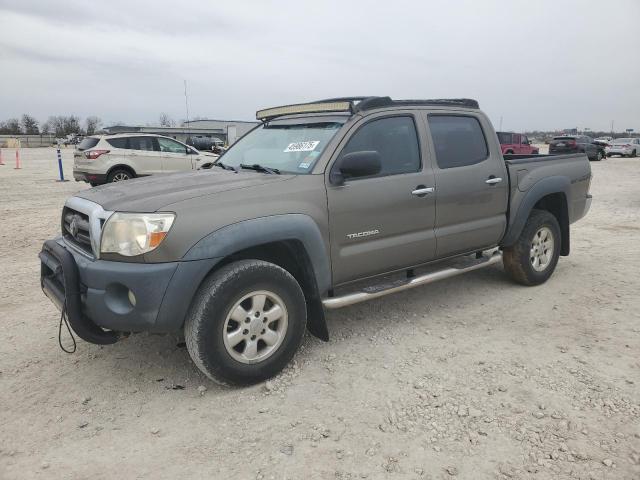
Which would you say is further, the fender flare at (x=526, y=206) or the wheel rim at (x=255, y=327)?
the fender flare at (x=526, y=206)

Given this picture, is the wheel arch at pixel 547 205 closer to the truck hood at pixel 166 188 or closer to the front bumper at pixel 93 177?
the truck hood at pixel 166 188

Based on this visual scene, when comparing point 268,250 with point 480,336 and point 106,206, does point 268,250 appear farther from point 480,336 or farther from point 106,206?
point 480,336

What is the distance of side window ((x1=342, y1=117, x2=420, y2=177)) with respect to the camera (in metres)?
3.81

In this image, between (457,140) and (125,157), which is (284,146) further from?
(125,157)

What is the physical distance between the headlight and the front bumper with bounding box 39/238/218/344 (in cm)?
9

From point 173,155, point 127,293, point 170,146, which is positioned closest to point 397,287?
point 127,293

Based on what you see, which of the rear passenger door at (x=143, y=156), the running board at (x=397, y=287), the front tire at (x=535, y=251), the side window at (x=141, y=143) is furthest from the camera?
the side window at (x=141, y=143)

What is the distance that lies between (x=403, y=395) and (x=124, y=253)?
1.90 metres

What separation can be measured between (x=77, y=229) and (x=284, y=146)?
64.3 inches

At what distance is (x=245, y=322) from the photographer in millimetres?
3170

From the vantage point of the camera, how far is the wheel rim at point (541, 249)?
514 centimetres

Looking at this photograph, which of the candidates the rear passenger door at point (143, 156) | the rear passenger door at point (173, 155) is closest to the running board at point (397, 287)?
the rear passenger door at point (143, 156)

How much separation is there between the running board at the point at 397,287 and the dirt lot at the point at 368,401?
0.40 m

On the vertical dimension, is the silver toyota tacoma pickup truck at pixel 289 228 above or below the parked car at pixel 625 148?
below
